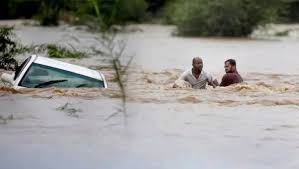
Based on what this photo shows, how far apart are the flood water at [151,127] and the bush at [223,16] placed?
848 inches

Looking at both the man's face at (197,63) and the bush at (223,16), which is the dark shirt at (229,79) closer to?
the man's face at (197,63)

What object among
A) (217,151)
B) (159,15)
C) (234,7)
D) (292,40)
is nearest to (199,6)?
(234,7)

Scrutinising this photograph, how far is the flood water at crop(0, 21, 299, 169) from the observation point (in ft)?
32.3

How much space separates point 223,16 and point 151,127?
30.0 metres

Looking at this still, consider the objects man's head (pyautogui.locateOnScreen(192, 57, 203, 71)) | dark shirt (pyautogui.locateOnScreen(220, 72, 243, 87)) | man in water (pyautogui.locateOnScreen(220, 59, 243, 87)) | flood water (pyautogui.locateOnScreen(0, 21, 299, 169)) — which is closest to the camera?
flood water (pyautogui.locateOnScreen(0, 21, 299, 169))

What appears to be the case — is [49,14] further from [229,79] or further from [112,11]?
[112,11]

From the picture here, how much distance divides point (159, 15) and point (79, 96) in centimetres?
4300

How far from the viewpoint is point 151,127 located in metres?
12.5

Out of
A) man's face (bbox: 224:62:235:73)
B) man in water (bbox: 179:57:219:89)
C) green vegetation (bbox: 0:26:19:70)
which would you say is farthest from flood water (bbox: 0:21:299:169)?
green vegetation (bbox: 0:26:19:70)

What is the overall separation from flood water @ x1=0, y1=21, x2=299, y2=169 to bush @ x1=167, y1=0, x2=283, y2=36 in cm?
2153

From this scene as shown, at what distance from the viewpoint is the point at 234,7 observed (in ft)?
137

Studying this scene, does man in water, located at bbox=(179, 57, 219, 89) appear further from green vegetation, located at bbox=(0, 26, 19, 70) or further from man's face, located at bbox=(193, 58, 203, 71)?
green vegetation, located at bbox=(0, 26, 19, 70)

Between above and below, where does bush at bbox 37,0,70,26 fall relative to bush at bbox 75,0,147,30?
below

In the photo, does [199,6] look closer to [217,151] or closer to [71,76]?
[71,76]
